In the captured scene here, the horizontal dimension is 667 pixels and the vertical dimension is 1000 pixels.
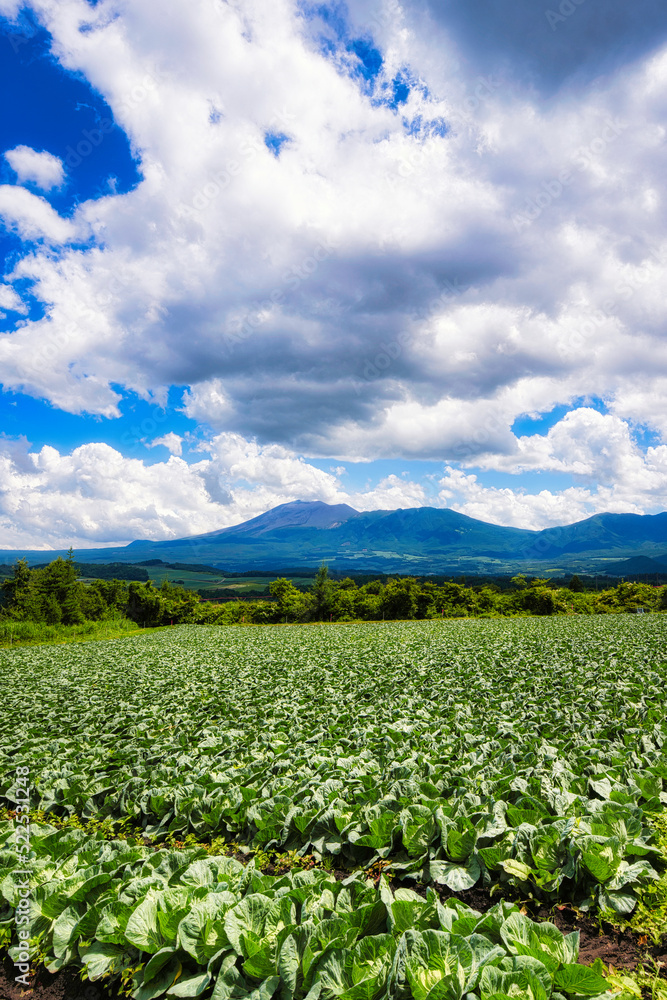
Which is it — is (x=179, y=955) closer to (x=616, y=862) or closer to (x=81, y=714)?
(x=616, y=862)

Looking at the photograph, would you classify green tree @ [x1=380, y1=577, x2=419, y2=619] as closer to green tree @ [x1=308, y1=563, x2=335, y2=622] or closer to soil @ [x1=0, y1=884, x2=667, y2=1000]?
Result: green tree @ [x1=308, y1=563, x2=335, y2=622]

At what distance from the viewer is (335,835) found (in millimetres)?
6105

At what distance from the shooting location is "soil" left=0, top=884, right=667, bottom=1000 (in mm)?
4055

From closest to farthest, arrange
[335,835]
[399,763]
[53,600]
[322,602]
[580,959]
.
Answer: [580,959]
[335,835]
[399,763]
[53,600]
[322,602]

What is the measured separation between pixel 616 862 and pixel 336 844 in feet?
10.7

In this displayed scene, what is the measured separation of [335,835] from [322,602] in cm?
8353

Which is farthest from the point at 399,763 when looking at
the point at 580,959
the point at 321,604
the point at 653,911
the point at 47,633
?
the point at 321,604

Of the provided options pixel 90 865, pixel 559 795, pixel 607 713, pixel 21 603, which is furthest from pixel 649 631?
pixel 21 603

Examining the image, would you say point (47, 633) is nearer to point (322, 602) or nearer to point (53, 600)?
point (53, 600)

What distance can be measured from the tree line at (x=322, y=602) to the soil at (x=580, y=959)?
76506 millimetres

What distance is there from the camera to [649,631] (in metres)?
29.2

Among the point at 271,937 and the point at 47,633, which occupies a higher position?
the point at 271,937

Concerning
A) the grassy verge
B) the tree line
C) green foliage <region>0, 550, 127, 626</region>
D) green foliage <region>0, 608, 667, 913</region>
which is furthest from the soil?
the tree line

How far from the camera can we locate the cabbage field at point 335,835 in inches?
139
